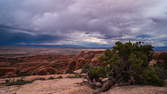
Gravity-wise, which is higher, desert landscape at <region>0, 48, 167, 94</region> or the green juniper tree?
the green juniper tree

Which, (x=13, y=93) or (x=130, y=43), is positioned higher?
(x=130, y=43)

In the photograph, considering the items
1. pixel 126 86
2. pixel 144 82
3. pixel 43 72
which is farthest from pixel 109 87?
pixel 43 72

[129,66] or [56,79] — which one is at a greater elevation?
[129,66]

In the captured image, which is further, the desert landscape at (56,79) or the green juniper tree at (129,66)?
the green juniper tree at (129,66)

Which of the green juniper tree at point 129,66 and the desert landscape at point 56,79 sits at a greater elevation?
the green juniper tree at point 129,66

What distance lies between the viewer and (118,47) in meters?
10.4

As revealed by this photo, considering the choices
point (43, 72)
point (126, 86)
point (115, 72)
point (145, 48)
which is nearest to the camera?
point (126, 86)

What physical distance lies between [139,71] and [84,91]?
3.84 metres

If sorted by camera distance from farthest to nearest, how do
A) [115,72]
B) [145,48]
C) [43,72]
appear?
[43,72] < [145,48] < [115,72]

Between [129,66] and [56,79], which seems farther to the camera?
[56,79]

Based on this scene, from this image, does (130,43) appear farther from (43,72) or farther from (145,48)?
(43,72)

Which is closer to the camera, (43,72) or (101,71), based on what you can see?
(101,71)

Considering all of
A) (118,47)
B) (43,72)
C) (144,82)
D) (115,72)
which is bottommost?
(43,72)

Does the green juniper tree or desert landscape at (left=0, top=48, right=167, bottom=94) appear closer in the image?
desert landscape at (left=0, top=48, right=167, bottom=94)
